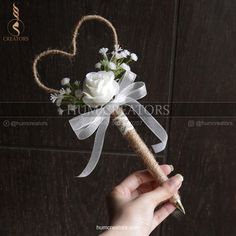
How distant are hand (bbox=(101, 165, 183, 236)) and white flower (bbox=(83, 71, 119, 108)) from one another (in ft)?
0.50

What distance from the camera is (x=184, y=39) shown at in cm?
61

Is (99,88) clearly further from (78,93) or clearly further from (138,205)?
(138,205)

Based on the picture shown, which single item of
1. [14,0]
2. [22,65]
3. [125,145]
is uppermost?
[14,0]

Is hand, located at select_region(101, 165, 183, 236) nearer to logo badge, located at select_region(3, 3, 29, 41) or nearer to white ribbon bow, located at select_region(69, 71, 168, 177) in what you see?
white ribbon bow, located at select_region(69, 71, 168, 177)


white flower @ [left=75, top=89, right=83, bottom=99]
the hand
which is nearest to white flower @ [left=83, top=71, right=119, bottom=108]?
white flower @ [left=75, top=89, right=83, bottom=99]

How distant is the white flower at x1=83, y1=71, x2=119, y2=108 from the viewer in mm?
468

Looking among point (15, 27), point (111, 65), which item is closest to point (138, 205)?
point (111, 65)

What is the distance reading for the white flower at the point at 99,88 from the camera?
1.54 ft

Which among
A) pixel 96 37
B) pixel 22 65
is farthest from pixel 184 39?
pixel 22 65

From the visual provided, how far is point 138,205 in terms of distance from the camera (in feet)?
1.60

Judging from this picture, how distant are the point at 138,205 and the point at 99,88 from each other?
0.17m

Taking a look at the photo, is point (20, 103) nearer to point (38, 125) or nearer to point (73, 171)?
point (38, 125)

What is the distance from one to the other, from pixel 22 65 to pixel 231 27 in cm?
39

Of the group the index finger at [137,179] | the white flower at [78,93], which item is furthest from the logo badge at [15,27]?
the index finger at [137,179]
